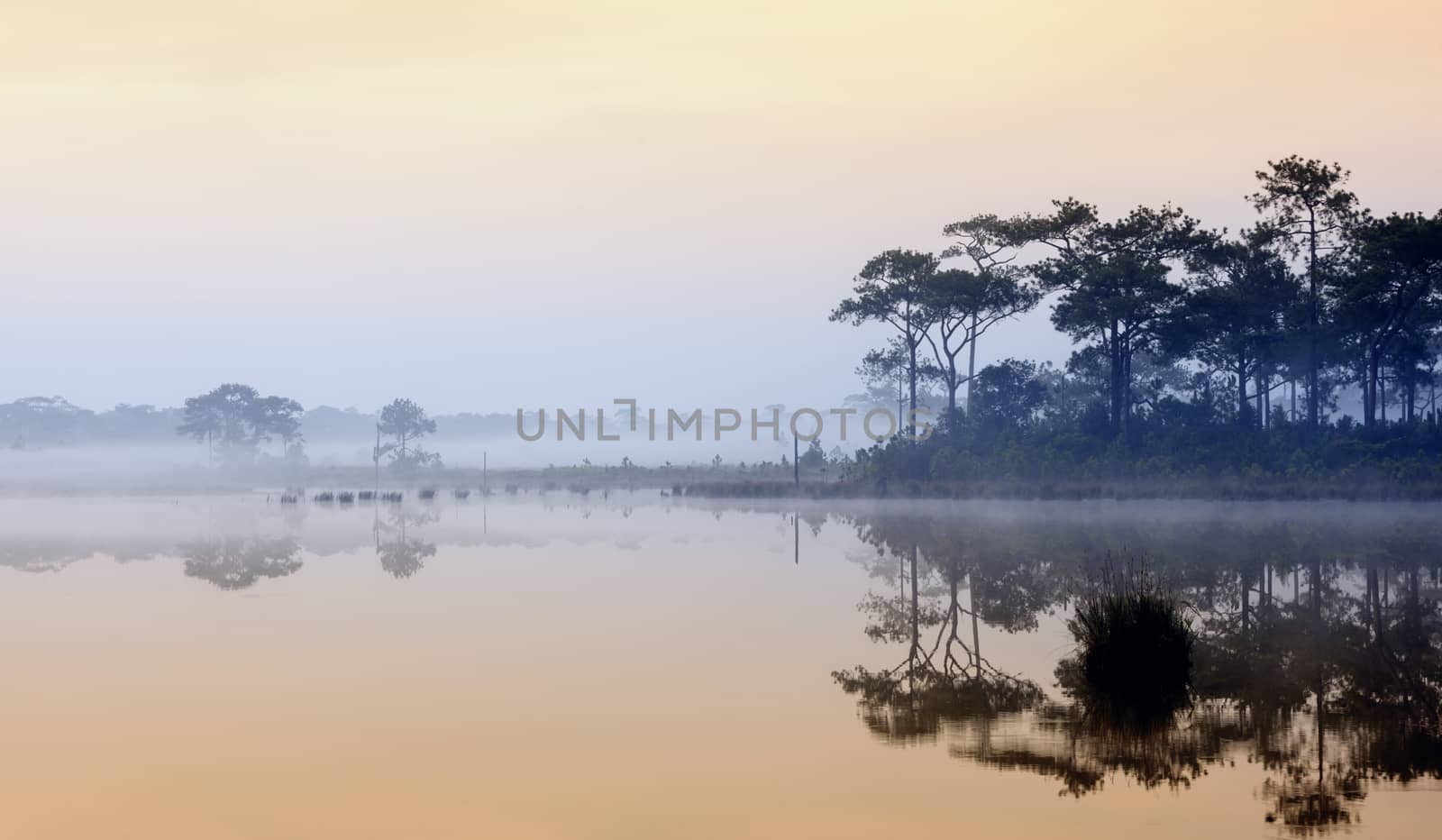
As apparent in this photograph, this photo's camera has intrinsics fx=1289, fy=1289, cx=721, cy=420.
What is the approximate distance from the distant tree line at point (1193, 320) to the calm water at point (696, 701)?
20.8 meters

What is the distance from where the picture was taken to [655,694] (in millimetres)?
11789

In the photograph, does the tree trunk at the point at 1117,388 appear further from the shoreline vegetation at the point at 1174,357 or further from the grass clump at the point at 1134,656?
the grass clump at the point at 1134,656

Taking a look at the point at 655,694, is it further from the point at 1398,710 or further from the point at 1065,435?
the point at 1065,435

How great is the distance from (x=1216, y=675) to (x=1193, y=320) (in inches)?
1505

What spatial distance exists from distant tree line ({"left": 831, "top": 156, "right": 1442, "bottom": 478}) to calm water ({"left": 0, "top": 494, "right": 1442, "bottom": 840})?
20.8 meters

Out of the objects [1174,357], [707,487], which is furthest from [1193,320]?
[707,487]

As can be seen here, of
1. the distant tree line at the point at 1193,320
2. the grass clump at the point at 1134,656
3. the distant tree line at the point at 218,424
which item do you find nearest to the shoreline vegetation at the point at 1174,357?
the distant tree line at the point at 1193,320

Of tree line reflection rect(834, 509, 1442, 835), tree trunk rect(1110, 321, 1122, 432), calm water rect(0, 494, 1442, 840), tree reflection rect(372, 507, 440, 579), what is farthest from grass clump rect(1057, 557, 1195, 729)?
tree trunk rect(1110, 321, 1122, 432)

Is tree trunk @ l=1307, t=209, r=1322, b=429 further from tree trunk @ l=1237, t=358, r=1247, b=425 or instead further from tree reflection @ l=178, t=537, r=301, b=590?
tree reflection @ l=178, t=537, r=301, b=590

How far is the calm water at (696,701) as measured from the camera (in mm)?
8148

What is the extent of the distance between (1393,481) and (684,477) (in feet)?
116

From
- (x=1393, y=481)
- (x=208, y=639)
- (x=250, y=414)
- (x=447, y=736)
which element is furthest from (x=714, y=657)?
(x=250, y=414)

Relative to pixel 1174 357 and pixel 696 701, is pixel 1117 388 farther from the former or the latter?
pixel 696 701

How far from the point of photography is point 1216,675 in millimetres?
12258
